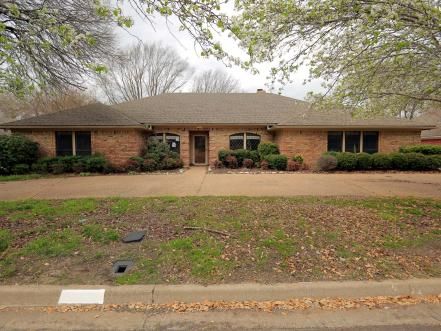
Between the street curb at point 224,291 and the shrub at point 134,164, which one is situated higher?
the shrub at point 134,164

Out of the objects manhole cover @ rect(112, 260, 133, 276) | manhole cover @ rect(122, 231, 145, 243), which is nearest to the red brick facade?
manhole cover @ rect(122, 231, 145, 243)

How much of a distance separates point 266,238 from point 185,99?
16.4 meters

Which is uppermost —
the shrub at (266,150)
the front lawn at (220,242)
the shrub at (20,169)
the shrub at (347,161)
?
the shrub at (266,150)

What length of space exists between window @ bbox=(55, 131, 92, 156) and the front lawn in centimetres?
869

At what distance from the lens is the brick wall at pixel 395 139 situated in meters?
16.3

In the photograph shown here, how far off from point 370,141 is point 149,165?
12.2 metres

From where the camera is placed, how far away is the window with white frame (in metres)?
16.1

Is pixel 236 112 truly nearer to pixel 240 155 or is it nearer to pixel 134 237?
pixel 240 155

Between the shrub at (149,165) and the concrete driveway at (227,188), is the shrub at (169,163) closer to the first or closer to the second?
the shrub at (149,165)

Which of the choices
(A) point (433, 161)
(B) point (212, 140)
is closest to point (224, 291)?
(B) point (212, 140)

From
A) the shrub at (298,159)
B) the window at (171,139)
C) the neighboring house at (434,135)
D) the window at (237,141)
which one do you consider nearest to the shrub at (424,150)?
the shrub at (298,159)

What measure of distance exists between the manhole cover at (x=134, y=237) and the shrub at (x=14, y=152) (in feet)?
34.5

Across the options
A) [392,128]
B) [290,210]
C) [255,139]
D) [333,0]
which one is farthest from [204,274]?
[392,128]

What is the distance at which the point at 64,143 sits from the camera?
15.3m
